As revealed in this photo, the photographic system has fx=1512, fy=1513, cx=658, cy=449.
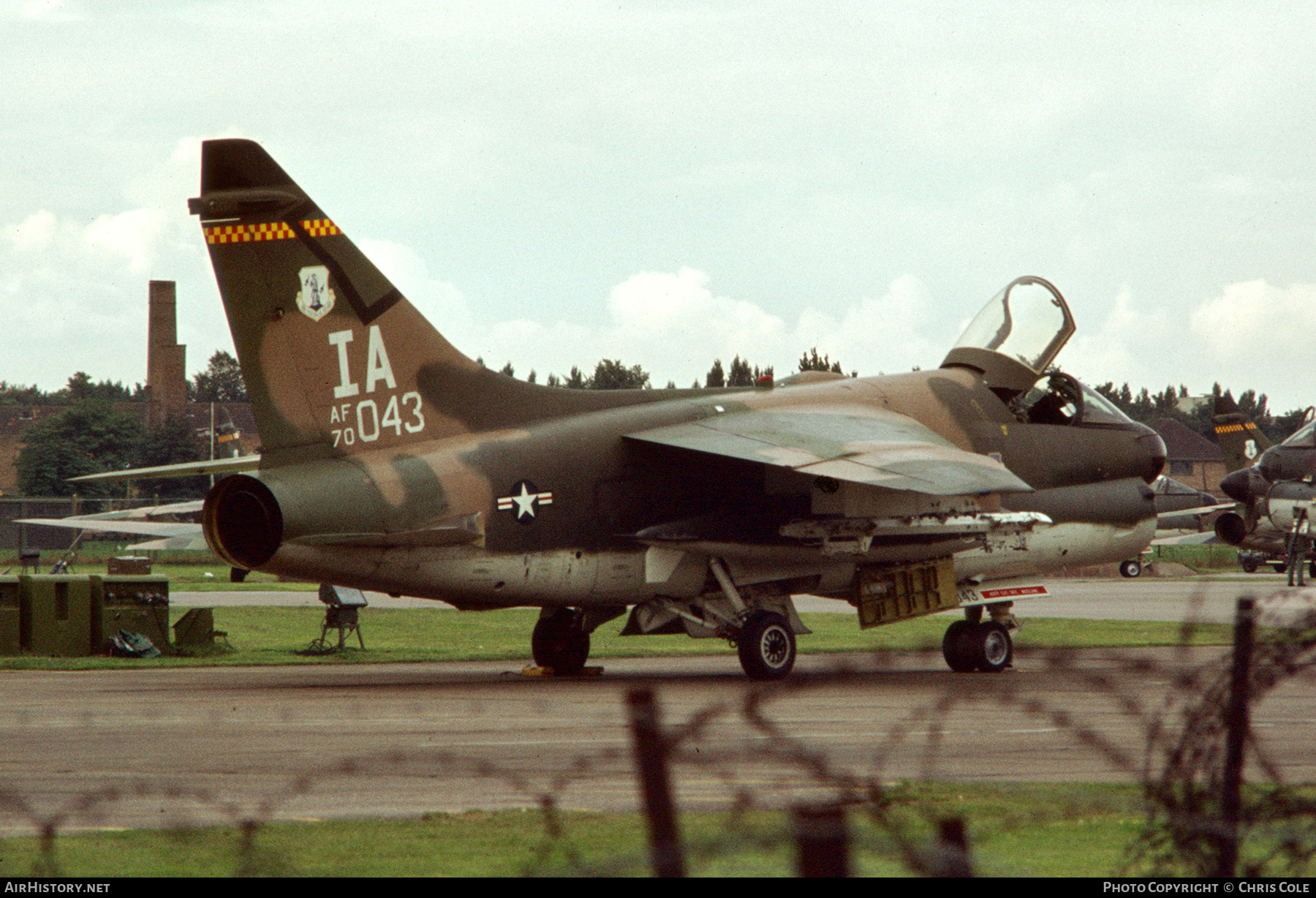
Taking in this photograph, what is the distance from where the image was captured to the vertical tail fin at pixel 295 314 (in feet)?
50.6

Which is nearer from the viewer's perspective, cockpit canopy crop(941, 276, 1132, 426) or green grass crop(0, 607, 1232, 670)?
cockpit canopy crop(941, 276, 1132, 426)

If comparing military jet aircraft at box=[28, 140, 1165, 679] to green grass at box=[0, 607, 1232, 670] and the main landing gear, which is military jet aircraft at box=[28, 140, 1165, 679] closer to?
the main landing gear

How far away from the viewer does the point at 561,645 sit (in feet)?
60.5

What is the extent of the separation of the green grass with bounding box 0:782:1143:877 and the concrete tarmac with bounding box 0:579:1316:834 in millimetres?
325

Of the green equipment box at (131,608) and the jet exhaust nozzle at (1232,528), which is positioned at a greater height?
the jet exhaust nozzle at (1232,528)

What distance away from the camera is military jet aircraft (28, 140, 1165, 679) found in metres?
15.3

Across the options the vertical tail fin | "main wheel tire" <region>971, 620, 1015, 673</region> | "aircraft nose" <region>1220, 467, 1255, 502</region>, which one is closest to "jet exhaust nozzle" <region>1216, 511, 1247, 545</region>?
"aircraft nose" <region>1220, 467, 1255, 502</region>

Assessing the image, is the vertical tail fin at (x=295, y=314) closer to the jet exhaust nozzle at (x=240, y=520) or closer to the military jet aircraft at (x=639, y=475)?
the military jet aircraft at (x=639, y=475)

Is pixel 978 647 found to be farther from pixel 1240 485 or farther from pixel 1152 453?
pixel 1240 485

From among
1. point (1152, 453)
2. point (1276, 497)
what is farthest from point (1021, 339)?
point (1276, 497)

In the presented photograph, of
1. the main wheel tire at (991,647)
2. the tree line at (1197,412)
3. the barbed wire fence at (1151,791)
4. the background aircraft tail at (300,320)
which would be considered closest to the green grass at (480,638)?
the main wheel tire at (991,647)

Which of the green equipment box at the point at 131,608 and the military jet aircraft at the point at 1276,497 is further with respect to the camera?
the military jet aircraft at the point at 1276,497

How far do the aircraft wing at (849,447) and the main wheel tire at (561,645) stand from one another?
2852 mm
